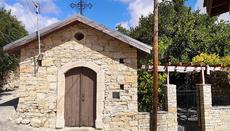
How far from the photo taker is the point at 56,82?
1166 centimetres

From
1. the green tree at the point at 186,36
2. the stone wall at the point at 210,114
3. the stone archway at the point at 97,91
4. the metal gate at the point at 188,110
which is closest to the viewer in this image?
the stone archway at the point at 97,91

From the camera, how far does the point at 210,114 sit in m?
12.4

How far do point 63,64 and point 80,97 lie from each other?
1.48 m

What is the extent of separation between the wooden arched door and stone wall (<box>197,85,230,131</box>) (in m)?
4.53

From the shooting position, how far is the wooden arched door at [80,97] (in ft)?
38.7

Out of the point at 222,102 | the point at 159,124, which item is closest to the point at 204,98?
the point at 159,124

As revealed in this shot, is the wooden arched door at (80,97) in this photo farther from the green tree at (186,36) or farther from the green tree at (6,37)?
the green tree at (6,37)

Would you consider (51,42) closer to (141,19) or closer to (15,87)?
(15,87)

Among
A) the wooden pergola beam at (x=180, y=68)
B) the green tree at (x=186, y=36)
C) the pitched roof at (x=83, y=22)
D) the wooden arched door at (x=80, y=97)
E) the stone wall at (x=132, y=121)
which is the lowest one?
the stone wall at (x=132, y=121)

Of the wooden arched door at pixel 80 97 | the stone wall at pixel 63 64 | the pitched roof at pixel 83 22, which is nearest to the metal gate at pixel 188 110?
the stone wall at pixel 63 64

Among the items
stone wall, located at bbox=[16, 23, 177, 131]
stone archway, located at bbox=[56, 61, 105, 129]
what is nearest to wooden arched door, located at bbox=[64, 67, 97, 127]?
stone archway, located at bbox=[56, 61, 105, 129]

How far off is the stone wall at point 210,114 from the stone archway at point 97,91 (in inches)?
167

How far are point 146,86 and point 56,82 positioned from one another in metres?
3.98

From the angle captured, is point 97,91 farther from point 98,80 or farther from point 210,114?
point 210,114
